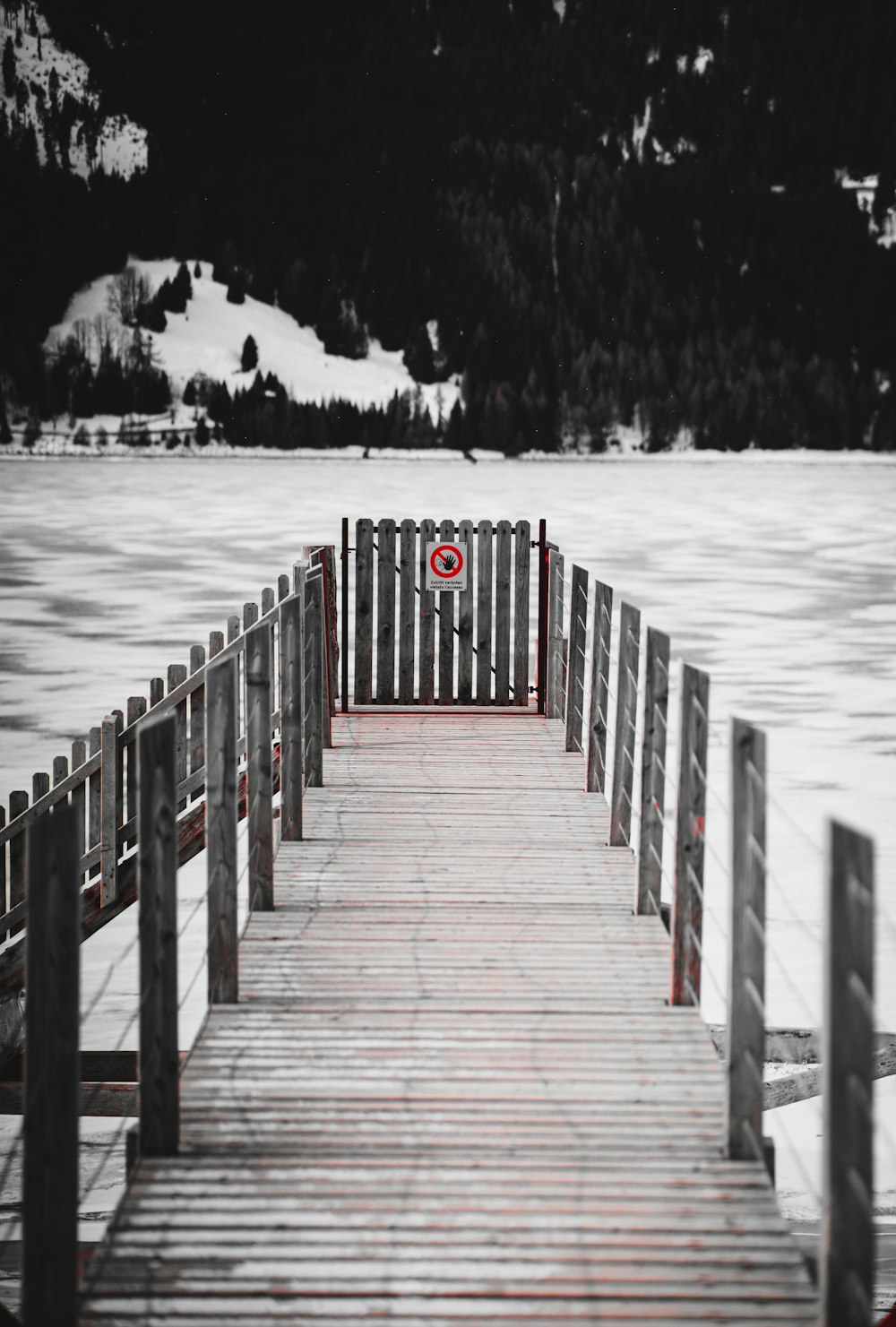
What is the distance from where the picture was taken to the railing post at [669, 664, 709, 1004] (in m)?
4.87

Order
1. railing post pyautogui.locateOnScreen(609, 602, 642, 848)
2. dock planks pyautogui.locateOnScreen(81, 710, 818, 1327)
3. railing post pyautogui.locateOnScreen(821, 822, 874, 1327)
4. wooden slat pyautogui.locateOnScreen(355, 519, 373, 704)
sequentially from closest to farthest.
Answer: railing post pyautogui.locateOnScreen(821, 822, 874, 1327), dock planks pyautogui.locateOnScreen(81, 710, 818, 1327), railing post pyautogui.locateOnScreen(609, 602, 642, 848), wooden slat pyautogui.locateOnScreen(355, 519, 373, 704)

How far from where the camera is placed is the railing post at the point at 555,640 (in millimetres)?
10719

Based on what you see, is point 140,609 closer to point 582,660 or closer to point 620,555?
point 620,555

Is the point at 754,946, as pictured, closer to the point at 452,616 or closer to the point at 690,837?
the point at 690,837

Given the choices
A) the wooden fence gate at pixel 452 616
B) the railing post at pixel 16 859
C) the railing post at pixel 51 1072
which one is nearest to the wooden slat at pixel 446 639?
the wooden fence gate at pixel 452 616

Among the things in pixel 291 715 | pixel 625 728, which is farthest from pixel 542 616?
pixel 291 715

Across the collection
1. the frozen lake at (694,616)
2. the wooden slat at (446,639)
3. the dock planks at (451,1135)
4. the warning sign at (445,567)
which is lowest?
the frozen lake at (694,616)

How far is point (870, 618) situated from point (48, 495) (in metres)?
62.3

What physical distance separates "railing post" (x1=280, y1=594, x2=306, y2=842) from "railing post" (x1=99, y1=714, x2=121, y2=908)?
1306 mm

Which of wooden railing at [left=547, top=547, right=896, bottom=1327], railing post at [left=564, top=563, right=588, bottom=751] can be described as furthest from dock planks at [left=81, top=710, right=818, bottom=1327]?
railing post at [left=564, top=563, right=588, bottom=751]

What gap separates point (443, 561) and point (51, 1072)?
844 centimetres

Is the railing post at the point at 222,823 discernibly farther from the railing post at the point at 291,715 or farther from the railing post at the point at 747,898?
the railing post at the point at 291,715

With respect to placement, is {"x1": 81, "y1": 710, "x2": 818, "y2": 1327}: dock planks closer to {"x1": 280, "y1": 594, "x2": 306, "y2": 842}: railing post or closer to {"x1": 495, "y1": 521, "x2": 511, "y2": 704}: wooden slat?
{"x1": 280, "y1": 594, "x2": 306, "y2": 842}: railing post

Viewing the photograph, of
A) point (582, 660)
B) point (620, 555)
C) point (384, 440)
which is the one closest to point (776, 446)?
point (384, 440)
